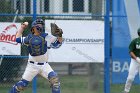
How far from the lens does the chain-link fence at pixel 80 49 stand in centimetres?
1436

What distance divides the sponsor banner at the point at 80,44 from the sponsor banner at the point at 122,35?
1.92 ft

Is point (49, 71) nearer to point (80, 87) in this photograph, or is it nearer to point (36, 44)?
point (36, 44)

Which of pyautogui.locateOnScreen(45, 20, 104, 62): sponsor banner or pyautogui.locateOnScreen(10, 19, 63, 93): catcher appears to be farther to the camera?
pyautogui.locateOnScreen(45, 20, 104, 62): sponsor banner

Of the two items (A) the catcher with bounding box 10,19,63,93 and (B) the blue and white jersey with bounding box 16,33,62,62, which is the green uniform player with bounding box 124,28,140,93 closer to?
(A) the catcher with bounding box 10,19,63,93

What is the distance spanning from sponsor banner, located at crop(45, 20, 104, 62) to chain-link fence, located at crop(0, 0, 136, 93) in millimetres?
27

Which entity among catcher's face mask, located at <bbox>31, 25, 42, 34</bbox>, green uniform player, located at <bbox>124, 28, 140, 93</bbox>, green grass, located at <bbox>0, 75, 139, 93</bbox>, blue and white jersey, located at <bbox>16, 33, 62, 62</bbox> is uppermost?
catcher's face mask, located at <bbox>31, 25, 42, 34</bbox>

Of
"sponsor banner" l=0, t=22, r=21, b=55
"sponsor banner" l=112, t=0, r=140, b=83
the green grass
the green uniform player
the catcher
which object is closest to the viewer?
the catcher

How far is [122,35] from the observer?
14766 millimetres

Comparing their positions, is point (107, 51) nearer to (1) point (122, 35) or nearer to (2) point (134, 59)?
(1) point (122, 35)

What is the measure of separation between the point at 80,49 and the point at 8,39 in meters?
1.93

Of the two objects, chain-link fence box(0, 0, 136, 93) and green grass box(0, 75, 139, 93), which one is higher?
chain-link fence box(0, 0, 136, 93)

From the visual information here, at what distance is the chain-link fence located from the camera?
47.1ft

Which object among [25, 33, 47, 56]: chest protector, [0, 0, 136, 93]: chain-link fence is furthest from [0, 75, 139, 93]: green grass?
[25, 33, 47, 56]: chest protector

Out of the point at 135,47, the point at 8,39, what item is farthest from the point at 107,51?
the point at 8,39
